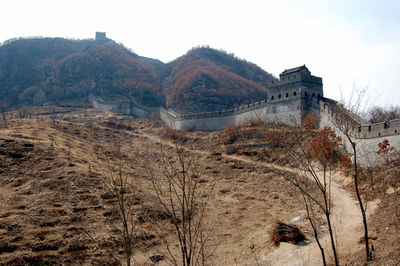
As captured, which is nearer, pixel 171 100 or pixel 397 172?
pixel 397 172

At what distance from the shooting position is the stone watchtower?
29.9 metres

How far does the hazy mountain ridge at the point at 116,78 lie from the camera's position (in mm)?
64688

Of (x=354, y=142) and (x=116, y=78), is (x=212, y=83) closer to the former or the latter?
(x=116, y=78)

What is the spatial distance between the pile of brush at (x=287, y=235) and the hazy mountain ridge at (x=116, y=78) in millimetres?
48351

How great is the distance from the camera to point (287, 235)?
11828mm

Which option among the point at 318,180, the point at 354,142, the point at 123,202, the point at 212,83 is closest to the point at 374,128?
the point at 354,142

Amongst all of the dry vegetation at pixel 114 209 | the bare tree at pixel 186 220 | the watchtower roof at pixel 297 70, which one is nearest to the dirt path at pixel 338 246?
the dry vegetation at pixel 114 209

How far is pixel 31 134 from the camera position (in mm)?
24812

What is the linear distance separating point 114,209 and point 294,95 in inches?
992

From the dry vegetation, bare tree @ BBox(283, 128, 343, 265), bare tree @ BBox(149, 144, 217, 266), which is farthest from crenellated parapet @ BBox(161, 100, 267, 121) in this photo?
bare tree @ BBox(149, 144, 217, 266)

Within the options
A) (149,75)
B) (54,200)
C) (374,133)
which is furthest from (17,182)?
(149,75)

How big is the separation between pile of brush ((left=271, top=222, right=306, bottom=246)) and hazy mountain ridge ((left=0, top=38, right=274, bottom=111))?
48.4 metres

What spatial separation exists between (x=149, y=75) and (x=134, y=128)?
152 feet

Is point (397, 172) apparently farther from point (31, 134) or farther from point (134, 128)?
point (134, 128)
